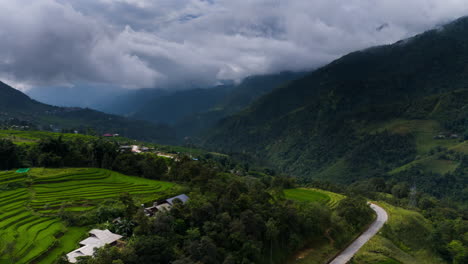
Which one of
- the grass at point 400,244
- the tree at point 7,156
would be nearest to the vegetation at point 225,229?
the grass at point 400,244

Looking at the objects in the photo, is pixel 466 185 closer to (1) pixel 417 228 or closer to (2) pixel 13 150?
(1) pixel 417 228

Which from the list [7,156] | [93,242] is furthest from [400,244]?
[7,156]

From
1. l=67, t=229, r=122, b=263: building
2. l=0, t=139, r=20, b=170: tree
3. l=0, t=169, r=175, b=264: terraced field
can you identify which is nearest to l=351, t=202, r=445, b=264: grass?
l=67, t=229, r=122, b=263: building

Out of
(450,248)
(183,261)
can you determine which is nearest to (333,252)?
(450,248)

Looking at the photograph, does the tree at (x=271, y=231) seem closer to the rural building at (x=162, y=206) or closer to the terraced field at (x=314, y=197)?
the rural building at (x=162, y=206)

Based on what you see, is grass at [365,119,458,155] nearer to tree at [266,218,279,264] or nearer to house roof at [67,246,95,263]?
tree at [266,218,279,264]

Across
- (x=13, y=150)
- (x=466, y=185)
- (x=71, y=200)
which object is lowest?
(x=466, y=185)

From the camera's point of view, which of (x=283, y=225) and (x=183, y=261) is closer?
(x=183, y=261)
